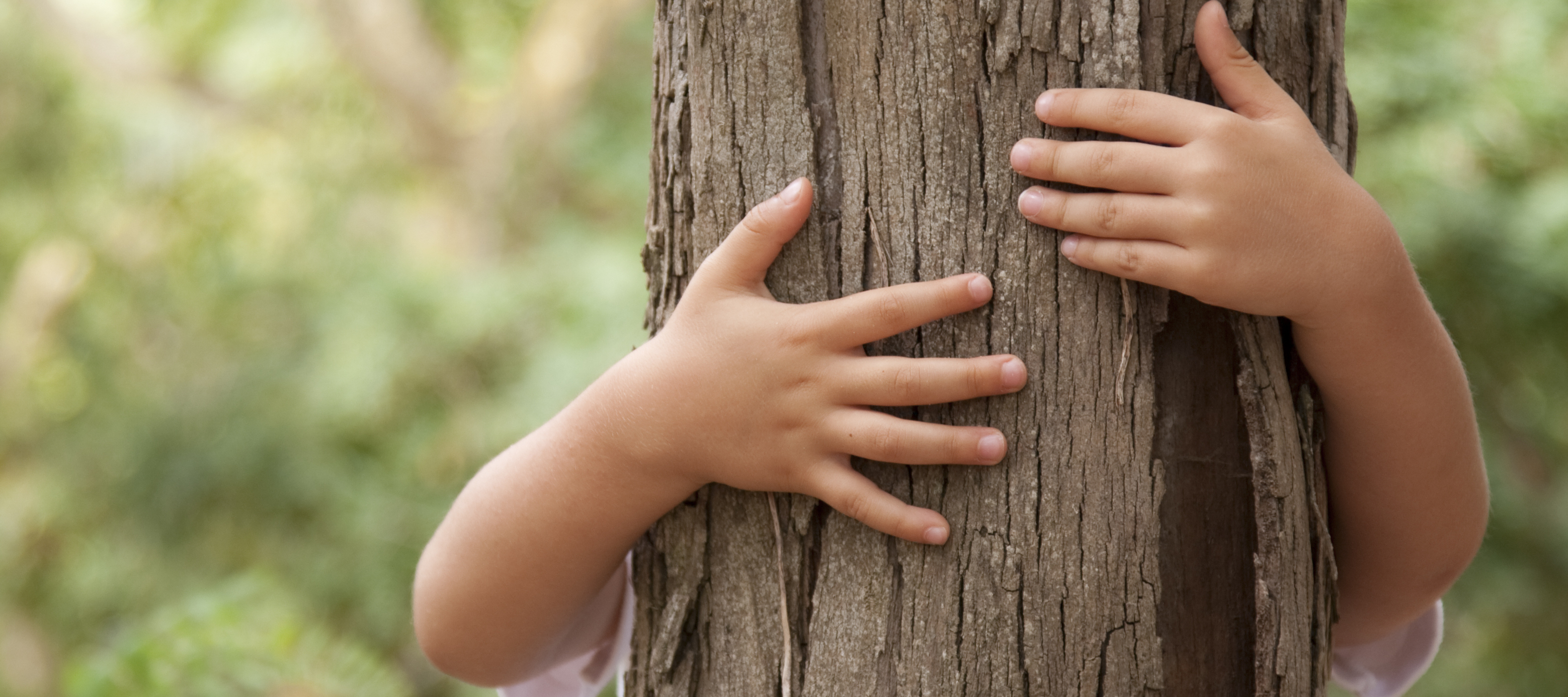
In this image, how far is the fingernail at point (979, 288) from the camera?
2.48ft

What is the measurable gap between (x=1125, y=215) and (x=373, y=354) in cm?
334

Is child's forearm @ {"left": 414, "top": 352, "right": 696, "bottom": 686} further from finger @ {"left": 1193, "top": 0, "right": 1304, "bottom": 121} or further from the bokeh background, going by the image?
the bokeh background

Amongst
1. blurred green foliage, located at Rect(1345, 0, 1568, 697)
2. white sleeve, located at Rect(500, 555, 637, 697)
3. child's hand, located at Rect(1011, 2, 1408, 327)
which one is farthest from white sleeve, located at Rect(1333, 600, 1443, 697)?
blurred green foliage, located at Rect(1345, 0, 1568, 697)

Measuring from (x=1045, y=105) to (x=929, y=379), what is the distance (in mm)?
218

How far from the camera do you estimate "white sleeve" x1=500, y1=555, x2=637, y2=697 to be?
1130mm

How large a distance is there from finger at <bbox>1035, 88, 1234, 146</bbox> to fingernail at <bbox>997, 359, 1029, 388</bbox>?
0.59 feet

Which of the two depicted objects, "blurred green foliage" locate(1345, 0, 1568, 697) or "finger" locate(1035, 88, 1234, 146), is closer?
"finger" locate(1035, 88, 1234, 146)

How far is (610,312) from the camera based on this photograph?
328 cm

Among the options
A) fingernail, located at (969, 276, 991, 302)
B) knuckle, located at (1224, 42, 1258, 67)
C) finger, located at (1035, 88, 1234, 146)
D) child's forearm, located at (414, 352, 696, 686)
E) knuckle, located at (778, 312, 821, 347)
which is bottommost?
child's forearm, located at (414, 352, 696, 686)

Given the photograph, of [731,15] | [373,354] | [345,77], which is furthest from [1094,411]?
[345,77]

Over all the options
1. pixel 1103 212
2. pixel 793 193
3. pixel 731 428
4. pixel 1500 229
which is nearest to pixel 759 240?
pixel 793 193

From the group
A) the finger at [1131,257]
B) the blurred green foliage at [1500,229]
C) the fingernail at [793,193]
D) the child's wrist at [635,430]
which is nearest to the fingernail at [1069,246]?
the finger at [1131,257]

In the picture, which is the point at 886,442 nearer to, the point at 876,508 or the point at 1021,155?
the point at 876,508

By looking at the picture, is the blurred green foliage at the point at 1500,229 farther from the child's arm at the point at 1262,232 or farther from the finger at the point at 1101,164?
the finger at the point at 1101,164
